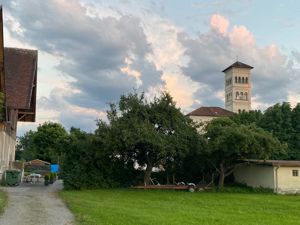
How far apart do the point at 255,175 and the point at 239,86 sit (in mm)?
100553

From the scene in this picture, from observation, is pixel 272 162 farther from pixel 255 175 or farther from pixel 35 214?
pixel 35 214

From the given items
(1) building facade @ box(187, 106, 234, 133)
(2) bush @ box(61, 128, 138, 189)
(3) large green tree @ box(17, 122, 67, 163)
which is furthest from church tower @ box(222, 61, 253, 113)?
(2) bush @ box(61, 128, 138, 189)

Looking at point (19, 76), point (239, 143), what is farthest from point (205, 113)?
point (239, 143)

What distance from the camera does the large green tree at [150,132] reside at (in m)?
29.5

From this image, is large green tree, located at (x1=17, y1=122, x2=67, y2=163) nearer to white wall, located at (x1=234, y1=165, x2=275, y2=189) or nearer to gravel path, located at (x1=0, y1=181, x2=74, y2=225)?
white wall, located at (x1=234, y1=165, x2=275, y2=189)

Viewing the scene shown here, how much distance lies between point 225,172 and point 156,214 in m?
18.9

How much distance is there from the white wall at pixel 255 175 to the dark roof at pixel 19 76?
16.9 metres

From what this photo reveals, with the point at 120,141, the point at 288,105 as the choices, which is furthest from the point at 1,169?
the point at 288,105

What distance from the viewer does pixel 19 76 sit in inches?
1331

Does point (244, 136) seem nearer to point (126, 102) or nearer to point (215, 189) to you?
point (215, 189)

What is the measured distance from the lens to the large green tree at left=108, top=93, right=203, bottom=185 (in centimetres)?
2948

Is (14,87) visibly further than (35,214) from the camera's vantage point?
Yes

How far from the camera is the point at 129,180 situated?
33.4m

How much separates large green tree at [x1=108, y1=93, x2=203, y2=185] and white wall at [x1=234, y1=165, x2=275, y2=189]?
5350 mm
